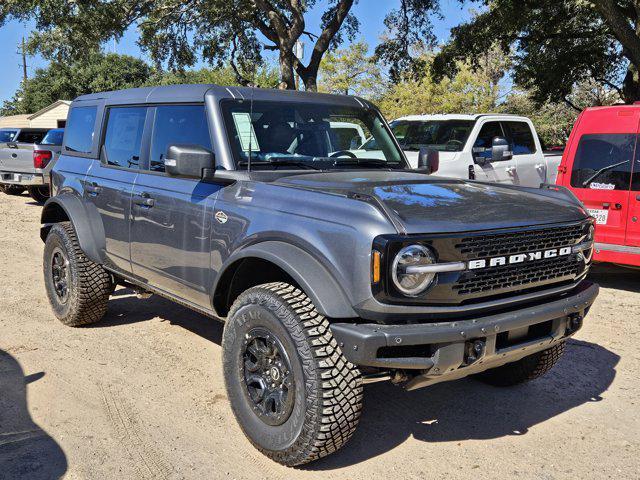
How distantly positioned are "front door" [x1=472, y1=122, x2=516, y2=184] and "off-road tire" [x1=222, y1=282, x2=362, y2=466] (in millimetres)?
6800

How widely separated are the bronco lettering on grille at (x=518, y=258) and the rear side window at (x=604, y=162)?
4053 millimetres

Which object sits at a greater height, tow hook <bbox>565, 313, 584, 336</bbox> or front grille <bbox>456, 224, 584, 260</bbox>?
front grille <bbox>456, 224, 584, 260</bbox>

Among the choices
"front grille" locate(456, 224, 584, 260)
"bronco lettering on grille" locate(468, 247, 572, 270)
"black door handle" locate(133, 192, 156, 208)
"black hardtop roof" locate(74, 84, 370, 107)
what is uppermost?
"black hardtop roof" locate(74, 84, 370, 107)

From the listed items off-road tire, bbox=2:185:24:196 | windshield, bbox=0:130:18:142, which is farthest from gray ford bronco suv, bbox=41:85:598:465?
off-road tire, bbox=2:185:24:196

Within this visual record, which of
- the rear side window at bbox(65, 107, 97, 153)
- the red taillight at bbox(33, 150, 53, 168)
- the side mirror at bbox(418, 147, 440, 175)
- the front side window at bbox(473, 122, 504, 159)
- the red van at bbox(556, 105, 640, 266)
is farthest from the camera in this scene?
the red taillight at bbox(33, 150, 53, 168)

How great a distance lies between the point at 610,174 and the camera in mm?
7188

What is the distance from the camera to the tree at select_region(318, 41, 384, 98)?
3978 centimetres

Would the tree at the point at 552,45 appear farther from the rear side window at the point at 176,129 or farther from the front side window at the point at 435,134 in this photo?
the rear side window at the point at 176,129

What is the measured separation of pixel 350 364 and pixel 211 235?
1.29 meters

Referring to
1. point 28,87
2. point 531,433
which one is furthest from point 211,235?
point 28,87

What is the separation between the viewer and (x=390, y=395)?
4.35 meters

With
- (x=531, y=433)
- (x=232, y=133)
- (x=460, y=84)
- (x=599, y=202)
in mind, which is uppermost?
(x=460, y=84)

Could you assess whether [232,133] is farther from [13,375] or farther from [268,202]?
[13,375]

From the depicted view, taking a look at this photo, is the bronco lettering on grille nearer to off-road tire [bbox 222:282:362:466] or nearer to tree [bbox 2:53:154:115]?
off-road tire [bbox 222:282:362:466]
